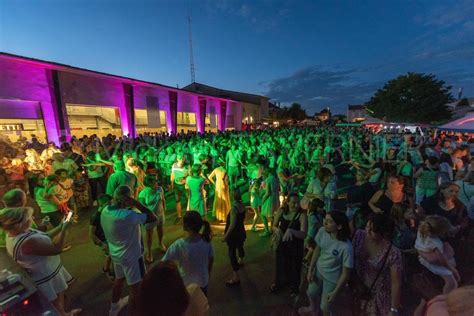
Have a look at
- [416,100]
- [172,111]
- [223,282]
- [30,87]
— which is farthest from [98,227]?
[416,100]

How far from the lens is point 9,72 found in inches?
412

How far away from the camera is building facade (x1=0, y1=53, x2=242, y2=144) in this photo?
10.9m

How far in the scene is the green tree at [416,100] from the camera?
2600 centimetres

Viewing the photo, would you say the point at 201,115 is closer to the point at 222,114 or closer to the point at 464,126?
the point at 222,114

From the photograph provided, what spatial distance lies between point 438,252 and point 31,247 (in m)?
4.13

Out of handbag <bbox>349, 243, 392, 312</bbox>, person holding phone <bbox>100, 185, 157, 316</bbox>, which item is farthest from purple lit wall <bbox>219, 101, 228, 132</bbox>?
handbag <bbox>349, 243, 392, 312</bbox>

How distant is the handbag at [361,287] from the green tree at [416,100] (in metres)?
31.3

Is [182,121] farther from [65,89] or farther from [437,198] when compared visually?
[437,198]

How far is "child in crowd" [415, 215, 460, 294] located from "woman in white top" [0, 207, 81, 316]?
3914mm

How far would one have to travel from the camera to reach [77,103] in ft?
44.4

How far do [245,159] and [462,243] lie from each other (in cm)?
594

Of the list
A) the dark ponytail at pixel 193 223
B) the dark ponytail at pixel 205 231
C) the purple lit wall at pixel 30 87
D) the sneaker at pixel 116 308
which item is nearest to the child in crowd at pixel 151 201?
the sneaker at pixel 116 308

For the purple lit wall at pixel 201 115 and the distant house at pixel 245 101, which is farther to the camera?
the distant house at pixel 245 101

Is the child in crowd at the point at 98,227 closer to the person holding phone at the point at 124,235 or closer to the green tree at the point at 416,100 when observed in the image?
the person holding phone at the point at 124,235
